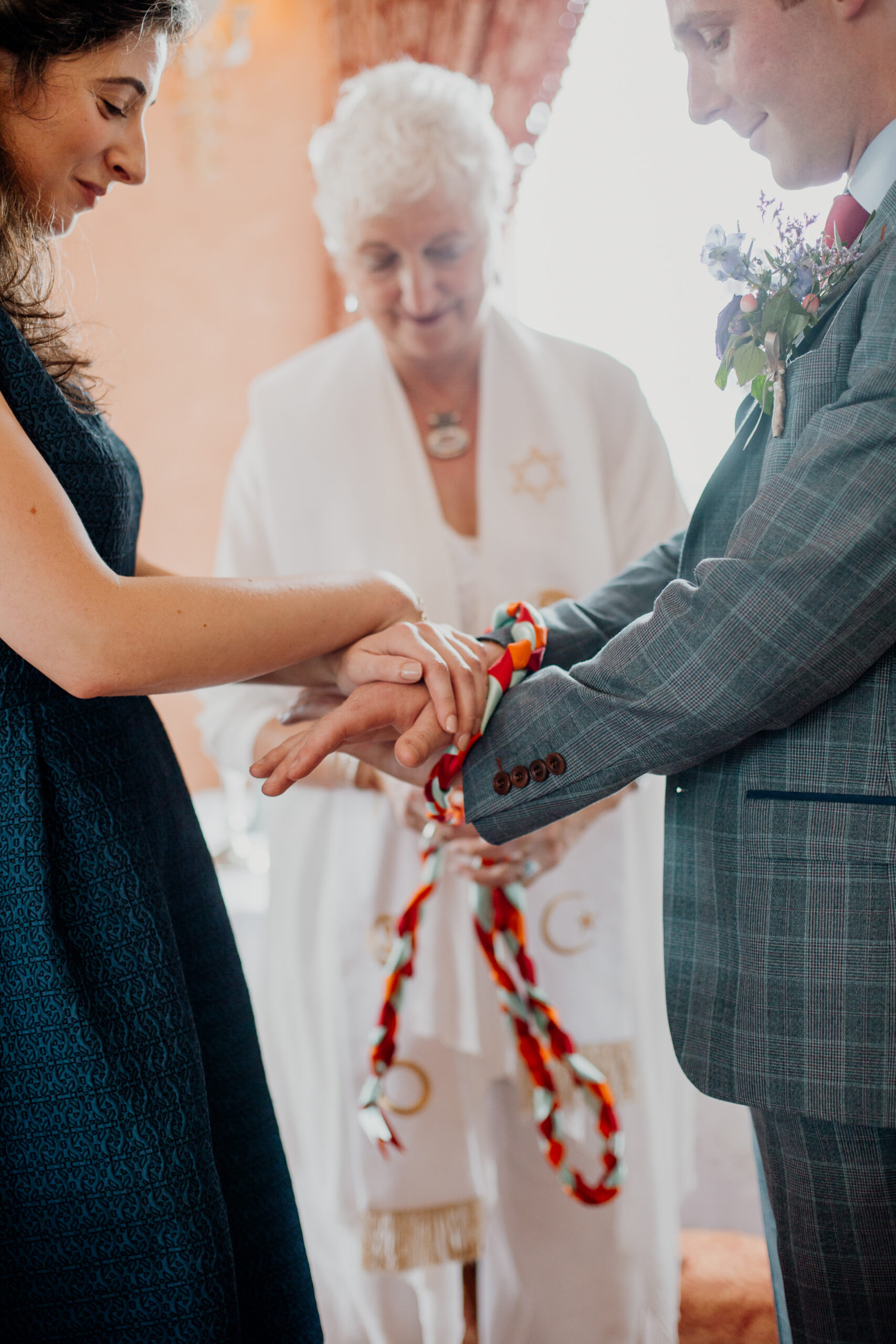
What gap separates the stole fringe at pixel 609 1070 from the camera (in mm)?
1854

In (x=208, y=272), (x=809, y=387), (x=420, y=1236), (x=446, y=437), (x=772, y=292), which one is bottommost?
(x=420, y=1236)

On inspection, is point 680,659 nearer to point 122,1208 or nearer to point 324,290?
point 122,1208

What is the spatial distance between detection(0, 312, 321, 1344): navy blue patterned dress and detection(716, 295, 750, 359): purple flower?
2.07 feet

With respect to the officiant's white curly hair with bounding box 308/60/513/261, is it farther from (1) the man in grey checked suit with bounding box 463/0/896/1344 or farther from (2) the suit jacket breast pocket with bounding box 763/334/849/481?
(2) the suit jacket breast pocket with bounding box 763/334/849/481

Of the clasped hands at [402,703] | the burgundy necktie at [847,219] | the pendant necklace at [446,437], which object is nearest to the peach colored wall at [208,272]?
the pendant necklace at [446,437]

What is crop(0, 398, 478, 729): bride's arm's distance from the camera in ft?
2.99

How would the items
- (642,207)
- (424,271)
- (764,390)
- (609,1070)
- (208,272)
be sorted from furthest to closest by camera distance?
1. (208,272)
2. (642,207)
3. (609,1070)
4. (424,271)
5. (764,390)

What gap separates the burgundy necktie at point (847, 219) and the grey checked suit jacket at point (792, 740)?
0.05 m

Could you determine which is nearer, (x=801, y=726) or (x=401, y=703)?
(x=801, y=726)

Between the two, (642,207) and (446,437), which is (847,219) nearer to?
(446,437)

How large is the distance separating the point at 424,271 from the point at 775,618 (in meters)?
1.04

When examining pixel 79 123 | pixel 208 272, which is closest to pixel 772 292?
pixel 79 123

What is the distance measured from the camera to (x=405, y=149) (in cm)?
171

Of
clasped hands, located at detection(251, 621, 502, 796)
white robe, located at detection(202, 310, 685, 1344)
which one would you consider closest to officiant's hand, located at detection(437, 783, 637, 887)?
white robe, located at detection(202, 310, 685, 1344)
